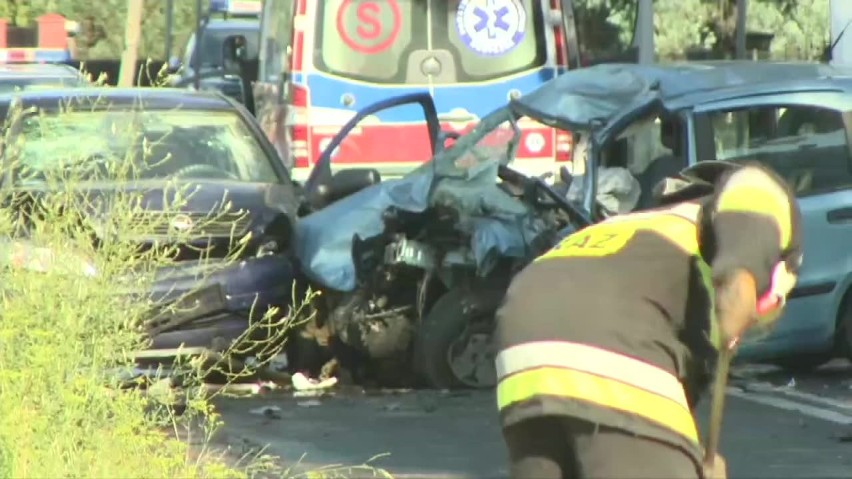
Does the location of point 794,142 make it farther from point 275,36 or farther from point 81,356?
point 275,36

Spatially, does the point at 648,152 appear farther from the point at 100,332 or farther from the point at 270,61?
the point at 270,61

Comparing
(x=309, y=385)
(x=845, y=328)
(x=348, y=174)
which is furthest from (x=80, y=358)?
(x=845, y=328)

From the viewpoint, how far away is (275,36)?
16.8 metres

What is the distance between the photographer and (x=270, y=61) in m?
16.9

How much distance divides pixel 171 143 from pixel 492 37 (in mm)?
5129

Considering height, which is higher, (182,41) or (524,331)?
(524,331)

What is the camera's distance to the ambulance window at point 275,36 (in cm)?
1623

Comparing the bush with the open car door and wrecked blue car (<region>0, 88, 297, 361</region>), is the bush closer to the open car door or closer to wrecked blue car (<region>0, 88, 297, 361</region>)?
wrecked blue car (<region>0, 88, 297, 361</region>)

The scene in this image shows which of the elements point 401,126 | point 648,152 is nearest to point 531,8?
point 401,126

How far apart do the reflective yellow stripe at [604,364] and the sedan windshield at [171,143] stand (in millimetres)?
5694

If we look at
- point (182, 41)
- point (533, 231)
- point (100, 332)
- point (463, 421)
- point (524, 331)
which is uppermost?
point (524, 331)

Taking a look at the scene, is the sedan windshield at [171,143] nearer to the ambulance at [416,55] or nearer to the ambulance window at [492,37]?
the ambulance at [416,55]

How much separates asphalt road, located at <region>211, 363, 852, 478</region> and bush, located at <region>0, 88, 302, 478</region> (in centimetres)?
149

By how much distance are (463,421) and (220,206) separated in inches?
70.9
